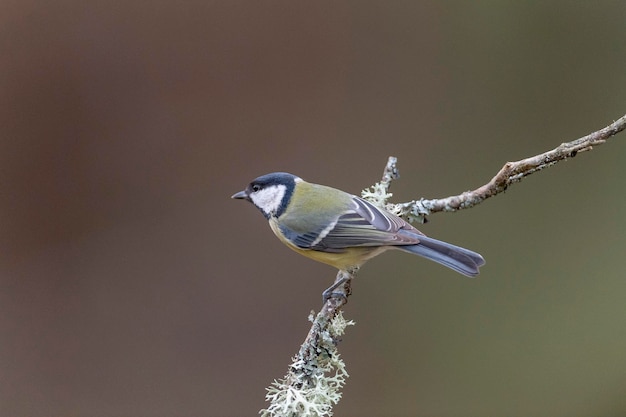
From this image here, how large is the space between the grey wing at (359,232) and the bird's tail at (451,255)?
0.02m

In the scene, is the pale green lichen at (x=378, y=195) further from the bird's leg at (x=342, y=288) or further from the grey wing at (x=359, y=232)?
the bird's leg at (x=342, y=288)

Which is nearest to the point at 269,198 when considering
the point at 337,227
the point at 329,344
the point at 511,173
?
the point at 337,227

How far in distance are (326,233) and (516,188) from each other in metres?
1.05

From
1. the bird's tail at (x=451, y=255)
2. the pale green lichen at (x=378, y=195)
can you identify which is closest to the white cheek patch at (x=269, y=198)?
the pale green lichen at (x=378, y=195)

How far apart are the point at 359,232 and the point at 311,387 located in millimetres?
320

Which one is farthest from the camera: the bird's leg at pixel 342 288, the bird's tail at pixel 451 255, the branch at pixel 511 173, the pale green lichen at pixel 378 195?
the pale green lichen at pixel 378 195

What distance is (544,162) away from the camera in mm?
933

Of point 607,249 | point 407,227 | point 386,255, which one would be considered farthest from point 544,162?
point 607,249

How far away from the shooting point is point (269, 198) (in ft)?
4.18

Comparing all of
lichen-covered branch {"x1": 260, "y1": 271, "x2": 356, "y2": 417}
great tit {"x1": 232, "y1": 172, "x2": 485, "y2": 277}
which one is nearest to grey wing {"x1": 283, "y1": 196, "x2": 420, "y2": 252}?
great tit {"x1": 232, "y1": 172, "x2": 485, "y2": 277}

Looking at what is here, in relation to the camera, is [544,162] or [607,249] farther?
[607,249]

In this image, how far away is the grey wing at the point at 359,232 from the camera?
110 centimetres

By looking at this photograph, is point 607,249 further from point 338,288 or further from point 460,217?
point 338,288

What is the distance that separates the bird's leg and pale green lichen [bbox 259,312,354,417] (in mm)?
73
